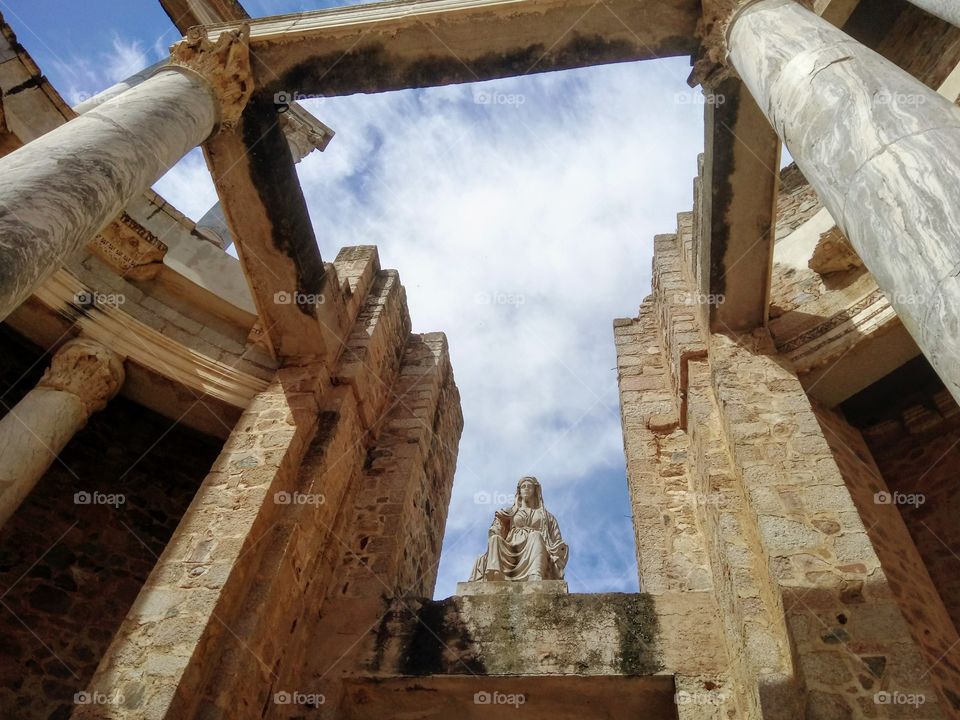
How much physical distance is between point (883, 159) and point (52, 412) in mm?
6201

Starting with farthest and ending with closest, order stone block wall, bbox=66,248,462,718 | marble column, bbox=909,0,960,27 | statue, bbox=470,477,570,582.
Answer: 1. statue, bbox=470,477,570,582
2. marble column, bbox=909,0,960,27
3. stone block wall, bbox=66,248,462,718

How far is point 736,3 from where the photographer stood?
14.8 ft

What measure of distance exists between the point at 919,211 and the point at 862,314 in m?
4.25

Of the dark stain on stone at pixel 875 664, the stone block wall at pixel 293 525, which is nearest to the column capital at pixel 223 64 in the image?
the stone block wall at pixel 293 525

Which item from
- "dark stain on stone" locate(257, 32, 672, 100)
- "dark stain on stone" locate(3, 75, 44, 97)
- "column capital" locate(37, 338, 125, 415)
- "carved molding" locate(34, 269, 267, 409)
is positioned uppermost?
"dark stain on stone" locate(3, 75, 44, 97)

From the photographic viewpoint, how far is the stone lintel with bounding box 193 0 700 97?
17.5ft

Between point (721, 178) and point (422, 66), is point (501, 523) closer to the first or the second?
point (721, 178)

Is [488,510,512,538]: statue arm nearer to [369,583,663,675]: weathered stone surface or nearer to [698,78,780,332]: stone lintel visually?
[369,583,663,675]: weathered stone surface

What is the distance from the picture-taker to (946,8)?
4.54 meters

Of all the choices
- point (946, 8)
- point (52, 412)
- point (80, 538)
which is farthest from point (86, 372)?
point (946, 8)

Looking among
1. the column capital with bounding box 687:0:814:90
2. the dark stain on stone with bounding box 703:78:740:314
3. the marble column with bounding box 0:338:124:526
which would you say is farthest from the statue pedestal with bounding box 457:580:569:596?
the column capital with bounding box 687:0:814:90

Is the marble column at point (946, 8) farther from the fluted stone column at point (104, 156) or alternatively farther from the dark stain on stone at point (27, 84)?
the dark stain on stone at point (27, 84)

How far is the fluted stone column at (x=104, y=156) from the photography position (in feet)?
10.0

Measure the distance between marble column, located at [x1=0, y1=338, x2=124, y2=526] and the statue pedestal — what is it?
3462 mm
